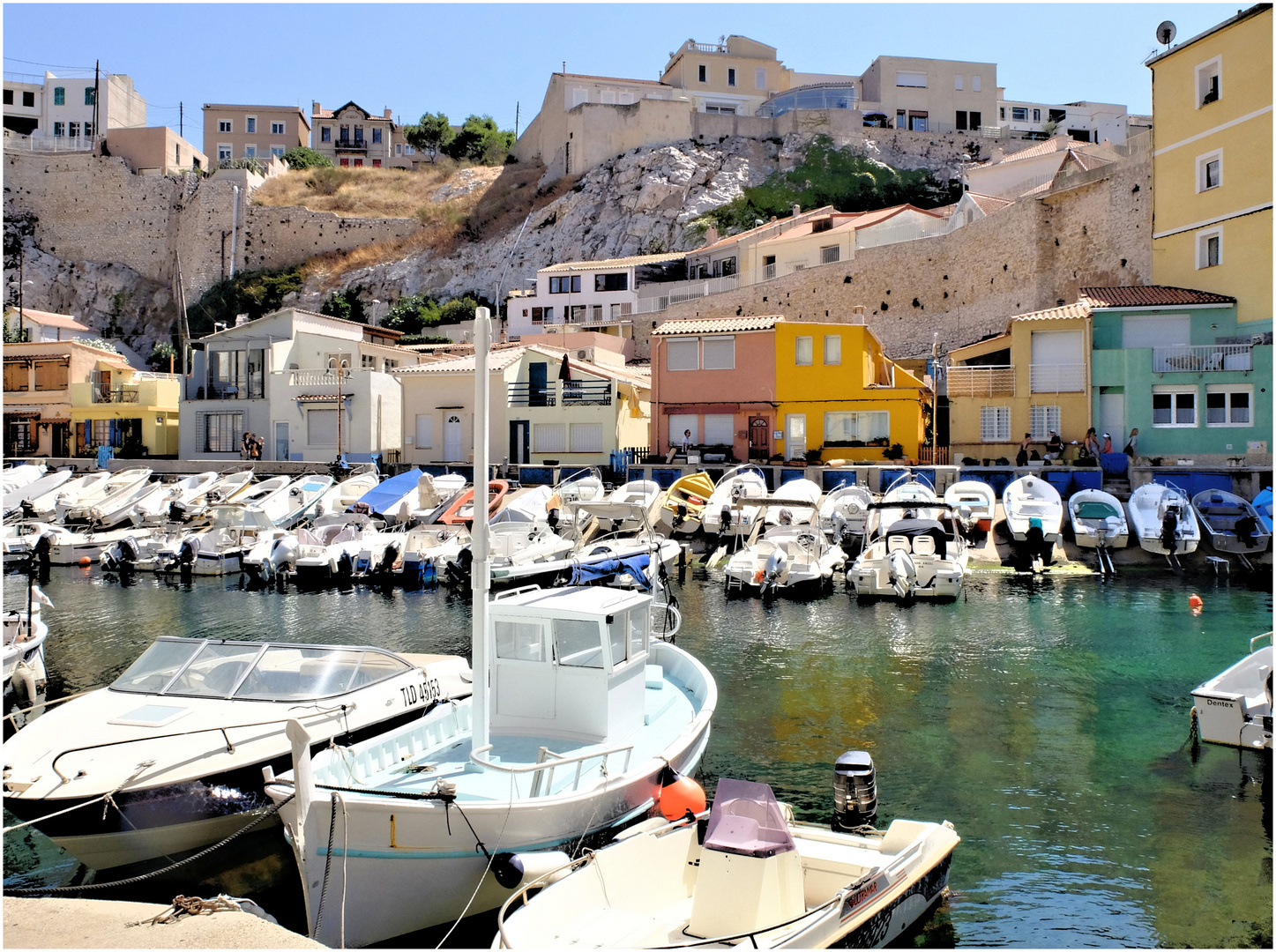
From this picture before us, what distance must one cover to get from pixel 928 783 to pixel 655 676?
11.0ft

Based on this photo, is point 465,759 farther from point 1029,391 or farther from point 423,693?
point 1029,391

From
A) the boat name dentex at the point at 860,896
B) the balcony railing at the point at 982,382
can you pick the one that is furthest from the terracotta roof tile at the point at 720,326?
the boat name dentex at the point at 860,896

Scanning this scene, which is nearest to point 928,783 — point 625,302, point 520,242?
point 625,302

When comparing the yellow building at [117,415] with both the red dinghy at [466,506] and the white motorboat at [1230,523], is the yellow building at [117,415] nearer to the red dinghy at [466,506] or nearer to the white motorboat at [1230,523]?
the red dinghy at [466,506]

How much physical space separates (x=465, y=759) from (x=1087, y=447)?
85.8ft

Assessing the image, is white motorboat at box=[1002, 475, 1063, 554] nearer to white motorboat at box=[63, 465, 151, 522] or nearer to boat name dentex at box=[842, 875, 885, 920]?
boat name dentex at box=[842, 875, 885, 920]

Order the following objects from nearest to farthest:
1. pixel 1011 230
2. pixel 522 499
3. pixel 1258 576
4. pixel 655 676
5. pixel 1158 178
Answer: pixel 655 676 < pixel 1258 576 < pixel 522 499 < pixel 1158 178 < pixel 1011 230

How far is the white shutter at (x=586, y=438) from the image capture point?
3628cm

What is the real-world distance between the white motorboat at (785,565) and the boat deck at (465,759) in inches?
489

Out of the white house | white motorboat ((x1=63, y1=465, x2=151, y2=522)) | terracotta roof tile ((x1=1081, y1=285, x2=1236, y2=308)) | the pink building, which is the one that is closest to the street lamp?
the white house

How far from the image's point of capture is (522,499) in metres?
28.3

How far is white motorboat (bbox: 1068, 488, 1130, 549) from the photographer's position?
82.0 ft

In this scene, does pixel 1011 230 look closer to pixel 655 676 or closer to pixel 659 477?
pixel 659 477

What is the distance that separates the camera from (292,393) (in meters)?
40.1
